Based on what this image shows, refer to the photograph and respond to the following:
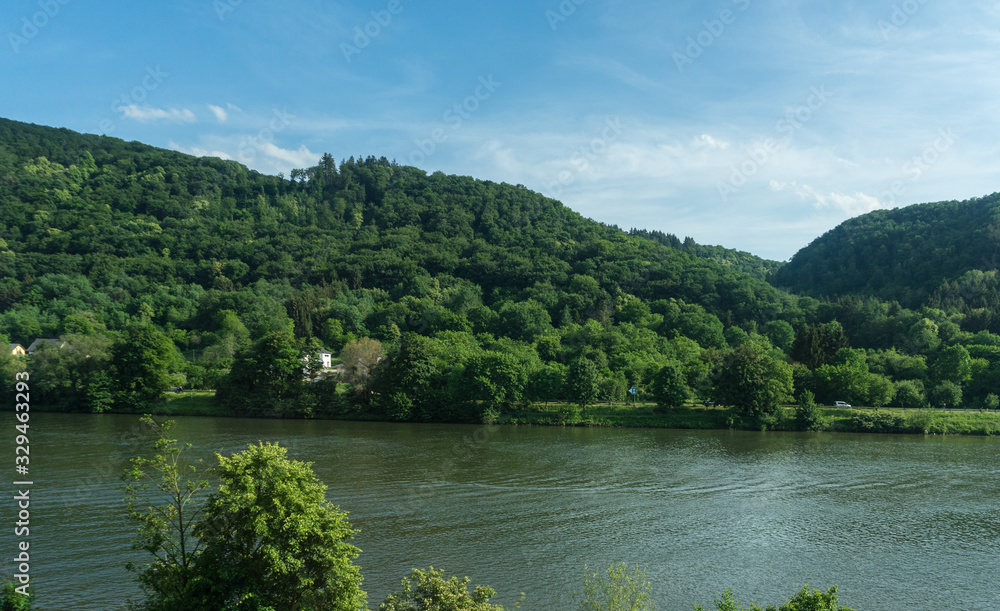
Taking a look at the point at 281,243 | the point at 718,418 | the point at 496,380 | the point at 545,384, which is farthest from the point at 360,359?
the point at 281,243

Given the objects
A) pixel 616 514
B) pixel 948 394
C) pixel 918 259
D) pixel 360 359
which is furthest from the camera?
pixel 918 259

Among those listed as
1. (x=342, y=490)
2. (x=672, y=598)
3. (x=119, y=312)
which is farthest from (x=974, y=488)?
(x=119, y=312)

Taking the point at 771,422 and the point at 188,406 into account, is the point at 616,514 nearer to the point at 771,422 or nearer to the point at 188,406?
the point at 771,422

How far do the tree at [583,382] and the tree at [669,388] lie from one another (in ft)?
17.7

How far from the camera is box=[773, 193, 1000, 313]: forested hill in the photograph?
8525 centimetres

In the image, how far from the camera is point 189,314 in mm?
84812

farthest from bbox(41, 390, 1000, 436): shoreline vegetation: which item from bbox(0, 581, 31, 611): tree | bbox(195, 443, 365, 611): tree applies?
bbox(0, 581, 31, 611): tree

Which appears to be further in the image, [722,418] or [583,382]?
[583,382]

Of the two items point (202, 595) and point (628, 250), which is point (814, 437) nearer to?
point (202, 595)

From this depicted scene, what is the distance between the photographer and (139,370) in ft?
183

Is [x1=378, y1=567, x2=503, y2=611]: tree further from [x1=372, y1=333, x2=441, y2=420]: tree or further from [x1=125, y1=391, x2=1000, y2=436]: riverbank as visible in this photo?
[x1=372, y1=333, x2=441, y2=420]: tree

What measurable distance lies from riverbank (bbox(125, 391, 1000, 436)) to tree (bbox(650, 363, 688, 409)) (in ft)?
3.41

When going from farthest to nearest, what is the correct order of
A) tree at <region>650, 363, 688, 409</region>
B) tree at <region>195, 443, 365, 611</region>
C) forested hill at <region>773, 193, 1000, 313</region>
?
forested hill at <region>773, 193, 1000, 313</region>, tree at <region>650, 363, 688, 409</region>, tree at <region>195, 443, 365, 611</region>

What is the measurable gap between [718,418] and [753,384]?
4.20 meters
